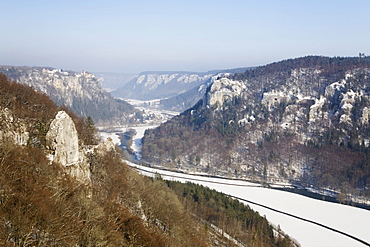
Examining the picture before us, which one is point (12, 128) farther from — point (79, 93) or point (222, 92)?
point (79, 93)

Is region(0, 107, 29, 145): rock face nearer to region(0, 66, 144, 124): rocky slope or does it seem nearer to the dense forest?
the dense forest

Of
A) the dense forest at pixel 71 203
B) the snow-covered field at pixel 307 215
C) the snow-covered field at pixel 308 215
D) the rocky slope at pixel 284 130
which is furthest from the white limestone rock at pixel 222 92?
the dense forest at pixel 71 203

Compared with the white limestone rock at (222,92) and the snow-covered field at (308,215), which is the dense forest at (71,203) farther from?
the white limestone rock at (222,92)

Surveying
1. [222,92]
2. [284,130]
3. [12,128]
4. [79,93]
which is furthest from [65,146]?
[79,93]

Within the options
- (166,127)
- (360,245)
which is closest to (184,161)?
(166,127)

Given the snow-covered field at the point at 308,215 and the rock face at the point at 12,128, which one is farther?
the snow-covered field at the point at 308,215

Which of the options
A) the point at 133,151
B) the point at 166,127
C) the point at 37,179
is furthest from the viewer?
the point at 166,127

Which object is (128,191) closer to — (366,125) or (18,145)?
(18,145)
